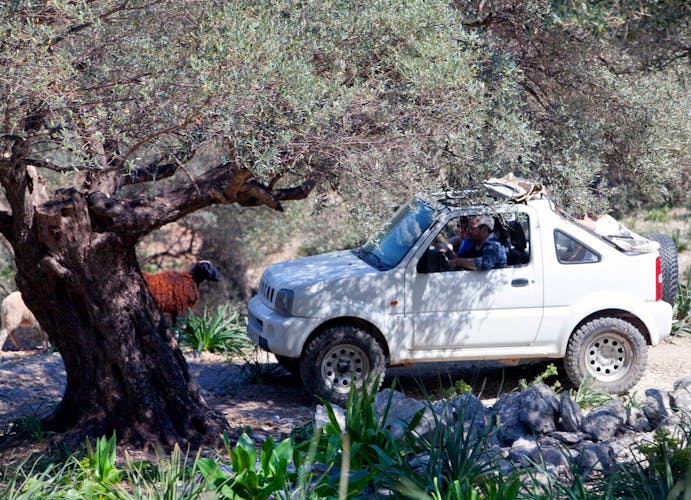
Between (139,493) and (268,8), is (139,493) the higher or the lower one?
the lower one

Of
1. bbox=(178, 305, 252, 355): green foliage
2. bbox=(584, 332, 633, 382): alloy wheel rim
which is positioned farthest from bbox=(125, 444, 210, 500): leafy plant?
bbox=(178, 305, 252, 355): green foliage

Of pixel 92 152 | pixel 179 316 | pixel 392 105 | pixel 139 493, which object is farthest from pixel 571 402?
pixel 179 316

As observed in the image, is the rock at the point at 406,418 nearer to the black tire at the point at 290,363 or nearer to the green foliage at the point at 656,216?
the black tire at the point at 290,363

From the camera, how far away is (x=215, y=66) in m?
5.15

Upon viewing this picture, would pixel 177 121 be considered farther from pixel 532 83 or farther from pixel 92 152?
pixel 532 83

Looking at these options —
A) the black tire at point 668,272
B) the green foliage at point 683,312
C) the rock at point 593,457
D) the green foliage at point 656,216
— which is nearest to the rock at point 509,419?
the rock at point 593,457

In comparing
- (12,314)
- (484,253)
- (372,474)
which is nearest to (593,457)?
(372,474)

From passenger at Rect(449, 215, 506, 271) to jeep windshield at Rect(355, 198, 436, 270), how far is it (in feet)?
1.44

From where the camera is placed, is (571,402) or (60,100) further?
(571,402)

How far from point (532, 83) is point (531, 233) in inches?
57.4

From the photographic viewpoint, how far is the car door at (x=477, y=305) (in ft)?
28.1

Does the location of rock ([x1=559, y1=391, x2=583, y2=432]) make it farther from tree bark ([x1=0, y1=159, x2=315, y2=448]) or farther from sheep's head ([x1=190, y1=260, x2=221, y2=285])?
sheep's head ([x1=190, y1=260, x2=221, y2=285])

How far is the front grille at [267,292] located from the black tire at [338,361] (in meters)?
0.70

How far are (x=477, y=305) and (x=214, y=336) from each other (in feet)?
12.7
